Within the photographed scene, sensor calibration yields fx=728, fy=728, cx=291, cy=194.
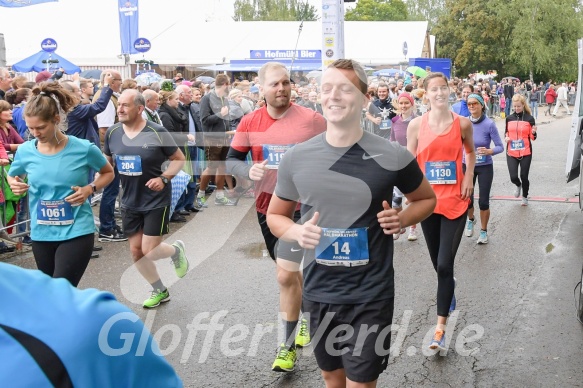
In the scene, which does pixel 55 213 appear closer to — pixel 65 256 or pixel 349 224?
pixel 65 256

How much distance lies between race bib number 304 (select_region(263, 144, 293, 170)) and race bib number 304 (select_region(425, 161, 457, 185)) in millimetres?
1109

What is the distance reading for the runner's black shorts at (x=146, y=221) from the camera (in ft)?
20.4

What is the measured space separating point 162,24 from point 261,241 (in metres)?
31.8

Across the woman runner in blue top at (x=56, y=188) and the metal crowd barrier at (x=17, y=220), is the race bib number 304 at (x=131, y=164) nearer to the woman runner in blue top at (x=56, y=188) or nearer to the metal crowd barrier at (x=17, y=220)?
the woman runner in blue top at (x=56, y=188)

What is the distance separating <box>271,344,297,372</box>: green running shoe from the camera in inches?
188

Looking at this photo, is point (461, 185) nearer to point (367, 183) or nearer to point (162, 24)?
point (367, 183)

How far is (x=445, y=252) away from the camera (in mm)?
5008

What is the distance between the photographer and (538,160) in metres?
17.2

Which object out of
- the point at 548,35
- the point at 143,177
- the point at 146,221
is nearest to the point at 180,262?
the point at 146,221

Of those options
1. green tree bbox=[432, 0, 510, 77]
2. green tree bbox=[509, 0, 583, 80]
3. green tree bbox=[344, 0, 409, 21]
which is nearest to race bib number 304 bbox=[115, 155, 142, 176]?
green tree bbox=[509, 0, 583, 80]

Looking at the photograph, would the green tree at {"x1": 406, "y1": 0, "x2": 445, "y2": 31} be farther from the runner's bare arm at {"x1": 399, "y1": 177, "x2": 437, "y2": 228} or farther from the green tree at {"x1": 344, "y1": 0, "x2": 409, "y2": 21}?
the runner's bare arm at {"x1": 399, "y1": 177, "x2": 437, "y2": 228}

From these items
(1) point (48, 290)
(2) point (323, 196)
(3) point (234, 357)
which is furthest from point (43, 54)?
(1) point (48, 290)

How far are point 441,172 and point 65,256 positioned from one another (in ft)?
9.01

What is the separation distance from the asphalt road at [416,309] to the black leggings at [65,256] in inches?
35.6
